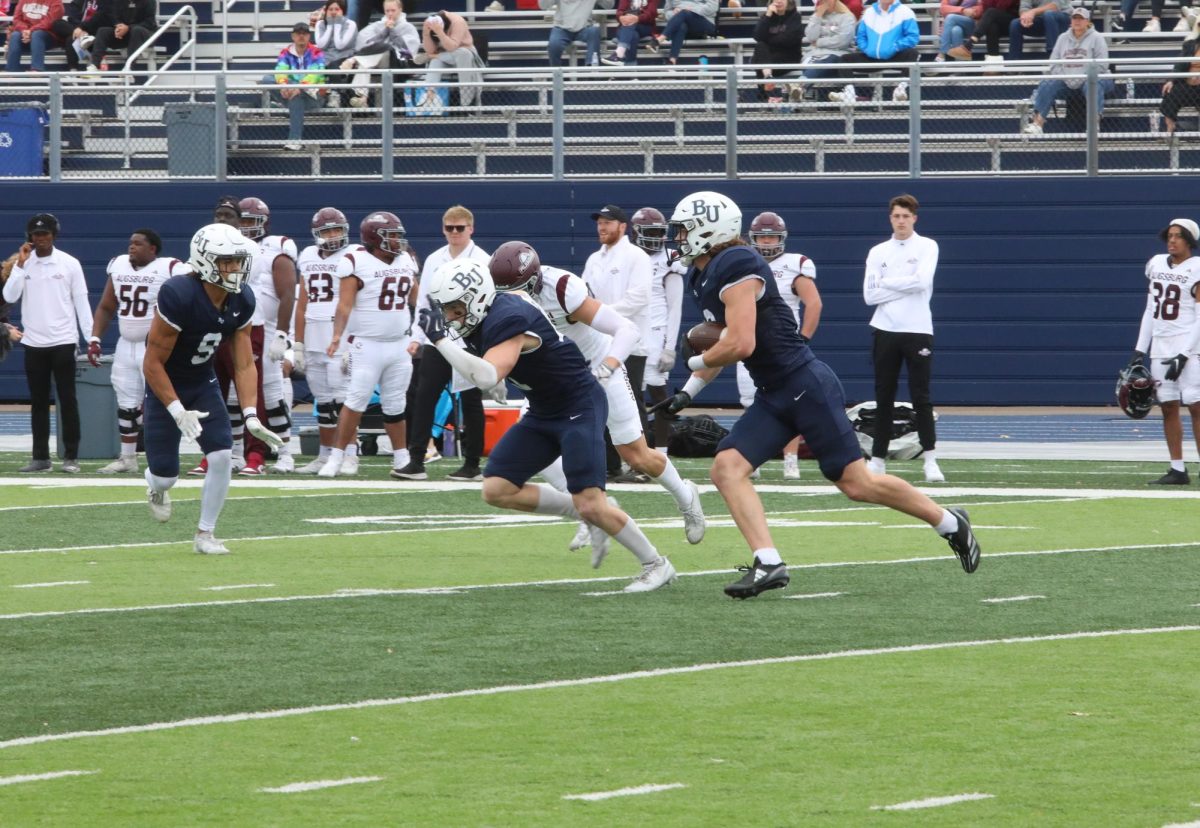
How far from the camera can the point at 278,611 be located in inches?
311

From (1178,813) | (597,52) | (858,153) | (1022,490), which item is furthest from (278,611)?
(597,52)

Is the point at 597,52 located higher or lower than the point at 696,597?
higher

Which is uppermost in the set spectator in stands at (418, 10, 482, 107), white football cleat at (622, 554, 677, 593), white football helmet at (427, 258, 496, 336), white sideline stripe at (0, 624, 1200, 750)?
spectator in stands at (418, 10, 482, 107)

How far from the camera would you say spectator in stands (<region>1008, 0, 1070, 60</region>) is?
842 inches

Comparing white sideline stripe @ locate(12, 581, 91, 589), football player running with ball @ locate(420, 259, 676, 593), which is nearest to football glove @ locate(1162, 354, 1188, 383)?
football player running with ball @ locate(420, 259, 676, 593)

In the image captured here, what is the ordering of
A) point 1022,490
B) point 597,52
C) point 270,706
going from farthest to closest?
point 597,52 → point 1022,490 → point 270,706

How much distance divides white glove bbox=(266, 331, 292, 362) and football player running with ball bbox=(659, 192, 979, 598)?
5831 millimetres

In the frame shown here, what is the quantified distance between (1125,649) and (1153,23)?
52.3 feet

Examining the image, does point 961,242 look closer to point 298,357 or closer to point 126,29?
point 298,357

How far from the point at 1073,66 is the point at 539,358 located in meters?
12.6

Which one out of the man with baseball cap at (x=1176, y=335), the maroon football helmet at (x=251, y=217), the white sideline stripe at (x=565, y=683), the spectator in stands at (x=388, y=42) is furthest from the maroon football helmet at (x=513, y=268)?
the spectator in stands at (x=388, y=42)

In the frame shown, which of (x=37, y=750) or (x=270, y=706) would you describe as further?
(x=270, y=706)

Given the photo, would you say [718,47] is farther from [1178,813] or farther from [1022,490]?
[1178,813]

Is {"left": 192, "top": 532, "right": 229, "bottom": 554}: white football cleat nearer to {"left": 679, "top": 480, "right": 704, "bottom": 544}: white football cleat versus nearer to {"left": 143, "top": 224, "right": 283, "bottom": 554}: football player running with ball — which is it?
{"left": 143, "top": 224, "right": 283, "bottom": 554}: football player running with ball
